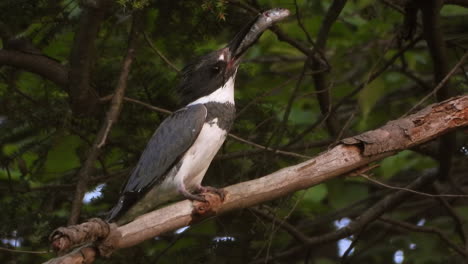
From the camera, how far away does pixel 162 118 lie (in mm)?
4074

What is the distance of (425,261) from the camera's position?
12.7ft

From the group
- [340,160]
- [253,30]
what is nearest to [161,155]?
[253,30]

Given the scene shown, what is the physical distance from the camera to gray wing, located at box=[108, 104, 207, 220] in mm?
3469

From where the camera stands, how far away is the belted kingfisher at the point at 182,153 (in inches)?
136

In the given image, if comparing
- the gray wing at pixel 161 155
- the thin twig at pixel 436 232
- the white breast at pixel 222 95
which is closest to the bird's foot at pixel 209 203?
the gray wing at pixel 161 155

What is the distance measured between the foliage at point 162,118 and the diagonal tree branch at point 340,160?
58cm

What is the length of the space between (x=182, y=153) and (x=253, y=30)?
687 millimetres

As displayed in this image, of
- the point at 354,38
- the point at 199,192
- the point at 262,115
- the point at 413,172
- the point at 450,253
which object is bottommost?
the point at 450,253

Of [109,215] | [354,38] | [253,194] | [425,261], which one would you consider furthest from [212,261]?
[354,38]

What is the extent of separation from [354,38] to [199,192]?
5.40ft

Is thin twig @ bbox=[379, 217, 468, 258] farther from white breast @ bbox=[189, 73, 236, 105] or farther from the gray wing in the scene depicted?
the gray wing

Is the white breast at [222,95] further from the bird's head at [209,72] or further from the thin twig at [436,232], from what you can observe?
the thin twig at [436,232]

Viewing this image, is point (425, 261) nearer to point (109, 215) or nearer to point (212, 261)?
point (212, 261)

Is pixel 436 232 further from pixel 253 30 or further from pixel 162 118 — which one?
pixel 162 118
